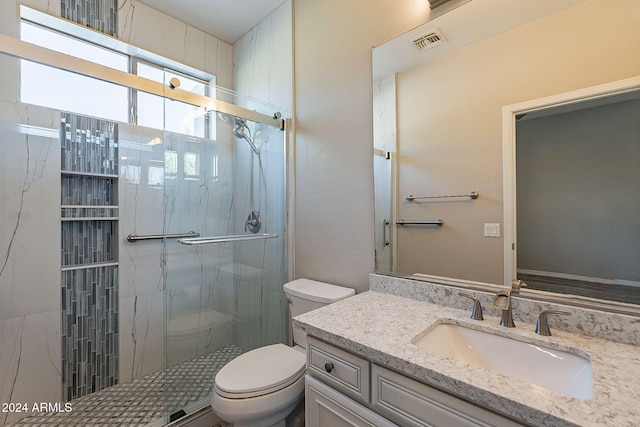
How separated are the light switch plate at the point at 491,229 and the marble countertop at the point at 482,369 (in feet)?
1.08

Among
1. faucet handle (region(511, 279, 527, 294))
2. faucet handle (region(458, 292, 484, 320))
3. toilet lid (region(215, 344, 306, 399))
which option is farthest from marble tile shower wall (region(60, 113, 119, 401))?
faucet handle (region(511, 279, 527, 294))

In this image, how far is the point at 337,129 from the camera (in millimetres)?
1725

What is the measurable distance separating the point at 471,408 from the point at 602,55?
1.18m

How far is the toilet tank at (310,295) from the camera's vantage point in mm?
1521

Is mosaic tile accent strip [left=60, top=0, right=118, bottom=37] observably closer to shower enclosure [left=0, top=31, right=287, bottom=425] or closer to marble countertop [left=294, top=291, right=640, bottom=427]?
shower enclosure [left=0, top=31, right=287, bottom=425]

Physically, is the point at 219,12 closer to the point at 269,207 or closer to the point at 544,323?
the point at 269,207

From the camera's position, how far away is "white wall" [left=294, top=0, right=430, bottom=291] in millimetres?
1553

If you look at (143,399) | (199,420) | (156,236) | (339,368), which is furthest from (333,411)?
(156,236)

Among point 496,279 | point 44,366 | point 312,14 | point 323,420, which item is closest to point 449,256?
point 496,279

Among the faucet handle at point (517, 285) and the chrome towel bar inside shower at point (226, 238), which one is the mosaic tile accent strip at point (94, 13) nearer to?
the chrome towel bar inside shower at point (226, 238)

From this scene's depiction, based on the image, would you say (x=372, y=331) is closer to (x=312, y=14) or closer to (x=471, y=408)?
(x=471, y=408)

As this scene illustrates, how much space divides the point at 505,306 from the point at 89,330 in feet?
8.13

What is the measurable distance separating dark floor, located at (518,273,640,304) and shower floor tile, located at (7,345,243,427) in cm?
184

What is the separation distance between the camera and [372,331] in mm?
940
